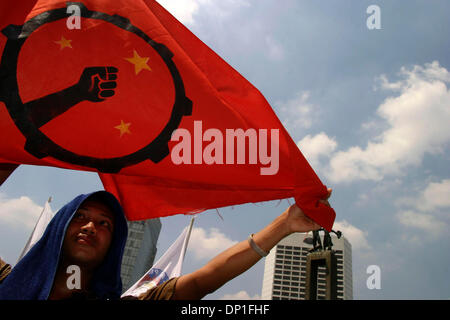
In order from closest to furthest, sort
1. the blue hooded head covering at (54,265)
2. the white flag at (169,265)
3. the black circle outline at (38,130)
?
the blue hooded head covering at (54,265) → the black circle outline at (38,130) → the white flag at (169,265)

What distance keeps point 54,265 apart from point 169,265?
4941mm

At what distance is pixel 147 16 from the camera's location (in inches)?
117

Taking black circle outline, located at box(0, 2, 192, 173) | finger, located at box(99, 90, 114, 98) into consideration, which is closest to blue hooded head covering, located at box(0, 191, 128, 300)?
black circle outline, located at box(0, 2, 192, 173)

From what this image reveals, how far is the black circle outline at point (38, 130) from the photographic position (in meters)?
2.51

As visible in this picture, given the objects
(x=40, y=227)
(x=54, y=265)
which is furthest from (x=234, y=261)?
(x=40, y=227)

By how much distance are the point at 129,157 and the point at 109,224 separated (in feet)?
1.94

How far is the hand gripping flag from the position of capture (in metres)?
2.53

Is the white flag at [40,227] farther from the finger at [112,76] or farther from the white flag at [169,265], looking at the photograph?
the finger at [112,76]

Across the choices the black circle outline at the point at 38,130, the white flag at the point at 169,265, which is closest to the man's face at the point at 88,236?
the black circle outline at the point at 38,130

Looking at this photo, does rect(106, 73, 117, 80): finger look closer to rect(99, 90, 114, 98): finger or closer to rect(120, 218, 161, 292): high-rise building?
rect(99, 90, 114, 98): finger

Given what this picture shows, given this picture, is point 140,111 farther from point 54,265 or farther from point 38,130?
point 54,265

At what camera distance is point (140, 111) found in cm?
273

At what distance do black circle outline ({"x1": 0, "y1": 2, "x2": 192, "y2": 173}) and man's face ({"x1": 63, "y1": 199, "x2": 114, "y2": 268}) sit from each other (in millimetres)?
408

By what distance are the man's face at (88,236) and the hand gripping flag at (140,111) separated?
0.41 meters
